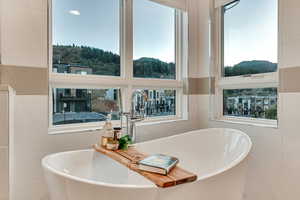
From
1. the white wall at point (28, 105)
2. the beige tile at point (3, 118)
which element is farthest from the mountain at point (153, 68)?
the beige tile at point (3, 118)

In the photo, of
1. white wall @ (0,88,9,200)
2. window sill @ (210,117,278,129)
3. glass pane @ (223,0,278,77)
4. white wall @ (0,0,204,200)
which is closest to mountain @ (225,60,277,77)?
glass pane @ (223,0,278,77)

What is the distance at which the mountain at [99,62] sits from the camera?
72.2 inches

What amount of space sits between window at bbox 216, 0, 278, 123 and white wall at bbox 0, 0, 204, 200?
5.96 ft

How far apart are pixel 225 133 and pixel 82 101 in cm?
140

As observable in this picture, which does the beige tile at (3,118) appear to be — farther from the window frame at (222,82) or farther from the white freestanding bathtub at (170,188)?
the window frame at (222,82)

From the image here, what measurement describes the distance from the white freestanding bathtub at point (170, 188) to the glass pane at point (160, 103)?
1.62 feet

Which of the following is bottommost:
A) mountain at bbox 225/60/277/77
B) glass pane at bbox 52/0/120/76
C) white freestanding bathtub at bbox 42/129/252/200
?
white freestanding bathtub at bbox 42/129/252/200

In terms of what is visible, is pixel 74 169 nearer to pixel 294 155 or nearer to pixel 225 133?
pixel 225 133

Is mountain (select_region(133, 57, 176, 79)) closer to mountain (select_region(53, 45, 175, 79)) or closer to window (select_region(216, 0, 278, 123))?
mountain (select_region(53, 45, 175, 79))

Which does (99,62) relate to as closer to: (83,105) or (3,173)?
(83,105)

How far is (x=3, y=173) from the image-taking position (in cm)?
118

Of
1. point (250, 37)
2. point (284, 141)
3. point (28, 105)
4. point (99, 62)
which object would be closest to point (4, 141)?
point (28, 105)

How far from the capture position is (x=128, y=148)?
1.70m

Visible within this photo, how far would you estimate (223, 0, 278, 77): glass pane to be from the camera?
6.40 ft
